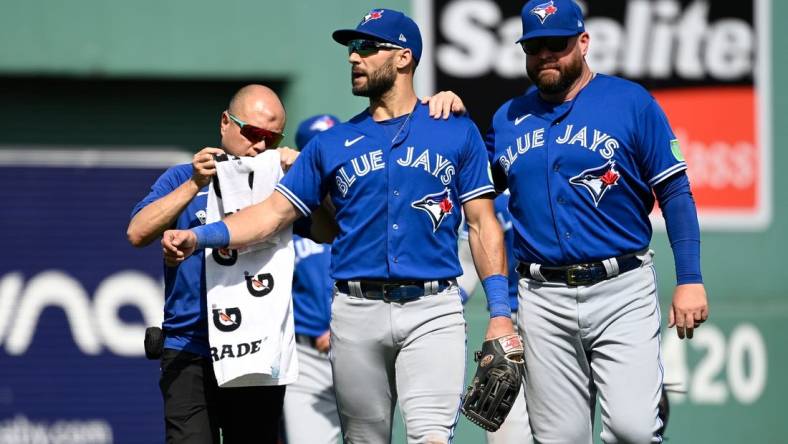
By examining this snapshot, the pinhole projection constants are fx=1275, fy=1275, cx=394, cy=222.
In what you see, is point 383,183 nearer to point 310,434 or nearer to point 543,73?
point 543,73

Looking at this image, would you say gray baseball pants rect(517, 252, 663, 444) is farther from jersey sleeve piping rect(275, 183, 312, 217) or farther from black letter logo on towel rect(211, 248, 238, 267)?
black letter logo on towel rect(211, 248, 238, 267)

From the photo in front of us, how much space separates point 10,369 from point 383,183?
5.26 m

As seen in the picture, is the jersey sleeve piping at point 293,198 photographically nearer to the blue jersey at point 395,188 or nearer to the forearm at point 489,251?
the blue jersey at point 395,188

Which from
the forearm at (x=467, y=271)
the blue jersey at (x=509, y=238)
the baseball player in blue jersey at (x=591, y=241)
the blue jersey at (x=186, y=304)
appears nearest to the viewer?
the baseball player in blue jersey at (x=591, y=241)

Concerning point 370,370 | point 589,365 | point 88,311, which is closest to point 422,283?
point 370,370

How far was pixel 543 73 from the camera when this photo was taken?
5.84 m

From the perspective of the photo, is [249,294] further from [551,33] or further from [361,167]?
[551,33]

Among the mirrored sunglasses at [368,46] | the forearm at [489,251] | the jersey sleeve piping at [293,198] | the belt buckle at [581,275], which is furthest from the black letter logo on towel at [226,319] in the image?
the belt buckle at [581,275]

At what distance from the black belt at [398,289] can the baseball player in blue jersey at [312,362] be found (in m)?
1.93

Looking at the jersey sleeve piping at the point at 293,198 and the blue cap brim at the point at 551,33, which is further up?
the blue cap brim at the point at 551,33

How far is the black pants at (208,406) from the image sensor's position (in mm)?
5867

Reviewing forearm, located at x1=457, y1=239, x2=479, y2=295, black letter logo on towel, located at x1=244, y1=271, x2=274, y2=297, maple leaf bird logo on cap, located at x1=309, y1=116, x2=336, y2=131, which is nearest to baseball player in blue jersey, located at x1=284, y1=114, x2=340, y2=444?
maple leaf bird logo on cap, located at x1=309, y1=116, x2=336, y2=131

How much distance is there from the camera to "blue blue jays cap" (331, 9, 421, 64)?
19.0ft

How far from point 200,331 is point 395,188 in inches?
45.5
